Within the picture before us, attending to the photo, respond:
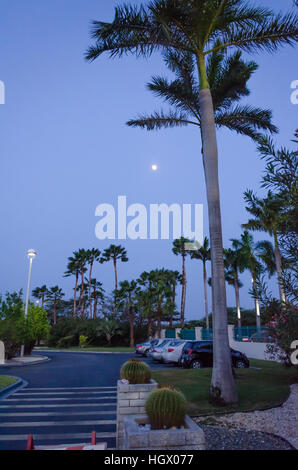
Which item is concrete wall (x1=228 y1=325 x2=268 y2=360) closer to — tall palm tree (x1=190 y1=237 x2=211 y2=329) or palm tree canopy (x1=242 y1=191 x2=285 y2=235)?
palm tree canopy (x1=242 y1=191 x2=285 y2=235)

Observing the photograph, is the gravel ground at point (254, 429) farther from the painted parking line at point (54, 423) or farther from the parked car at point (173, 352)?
the parked car at point (173, 352)

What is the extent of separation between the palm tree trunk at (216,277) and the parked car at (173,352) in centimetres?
1122

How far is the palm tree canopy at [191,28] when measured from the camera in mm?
10781

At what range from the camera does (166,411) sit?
4332 millimetres

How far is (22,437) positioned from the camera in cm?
691

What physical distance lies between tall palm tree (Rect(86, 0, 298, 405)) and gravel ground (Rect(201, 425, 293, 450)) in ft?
9.23

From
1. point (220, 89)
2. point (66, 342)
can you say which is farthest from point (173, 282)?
point (220, 89)

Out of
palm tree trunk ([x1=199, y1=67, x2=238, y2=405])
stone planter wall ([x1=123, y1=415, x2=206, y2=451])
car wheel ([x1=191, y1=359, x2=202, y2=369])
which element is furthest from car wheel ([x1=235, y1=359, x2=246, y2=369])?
stone planter wall ([x1=123, y1=415, x2=206, y2=451])

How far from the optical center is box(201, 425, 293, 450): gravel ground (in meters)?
5.92

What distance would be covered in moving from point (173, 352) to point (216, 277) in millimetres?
12185

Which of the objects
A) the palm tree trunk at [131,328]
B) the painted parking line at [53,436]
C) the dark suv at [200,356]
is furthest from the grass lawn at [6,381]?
the palm tree trunk at [131,328]
